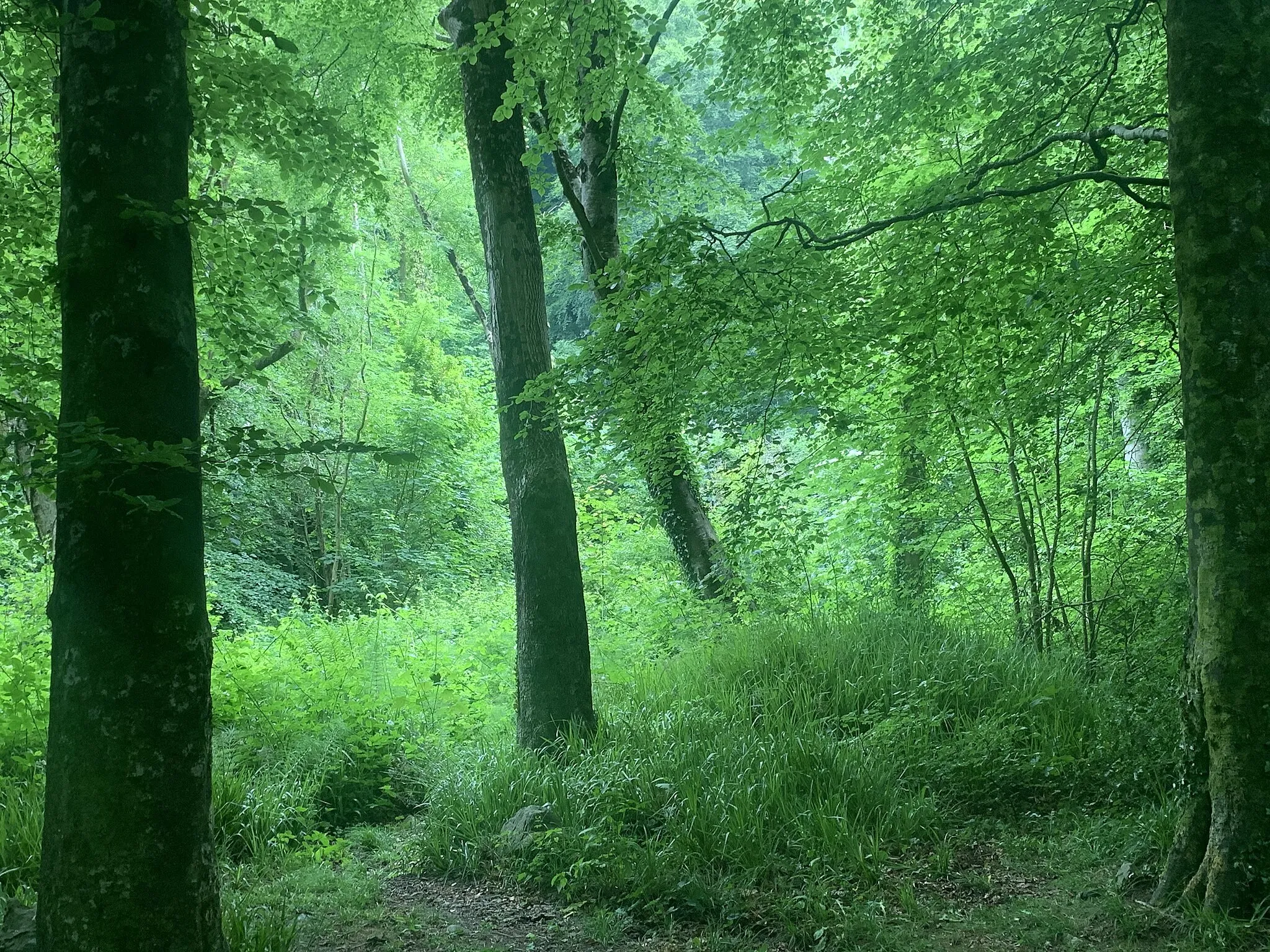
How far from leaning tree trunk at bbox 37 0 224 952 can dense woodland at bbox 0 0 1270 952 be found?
15 mm

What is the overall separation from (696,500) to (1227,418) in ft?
23.0

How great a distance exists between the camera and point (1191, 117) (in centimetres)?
354

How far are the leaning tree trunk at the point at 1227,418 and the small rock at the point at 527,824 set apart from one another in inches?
124

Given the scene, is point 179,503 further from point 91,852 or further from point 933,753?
point 933,753

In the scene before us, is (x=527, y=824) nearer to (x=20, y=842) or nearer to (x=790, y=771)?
(x=790, y=771)

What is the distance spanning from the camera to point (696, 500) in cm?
1022

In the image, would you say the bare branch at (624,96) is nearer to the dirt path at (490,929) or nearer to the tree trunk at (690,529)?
the tree trunk at (690,529)

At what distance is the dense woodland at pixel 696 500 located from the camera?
112 inches

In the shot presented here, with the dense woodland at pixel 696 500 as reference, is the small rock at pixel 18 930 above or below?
below

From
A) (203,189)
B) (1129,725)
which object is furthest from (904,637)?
(203,189)

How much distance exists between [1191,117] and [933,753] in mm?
3726

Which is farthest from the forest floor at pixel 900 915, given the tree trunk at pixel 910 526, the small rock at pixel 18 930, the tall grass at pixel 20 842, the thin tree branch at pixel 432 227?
the thin tree branch at pixel 432 227

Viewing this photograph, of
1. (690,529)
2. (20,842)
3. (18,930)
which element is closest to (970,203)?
(18,930)

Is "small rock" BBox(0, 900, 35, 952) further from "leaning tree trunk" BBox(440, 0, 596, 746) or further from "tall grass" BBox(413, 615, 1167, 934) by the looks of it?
"leaning tree trunk" BBox(440, 0, 596, 746)
